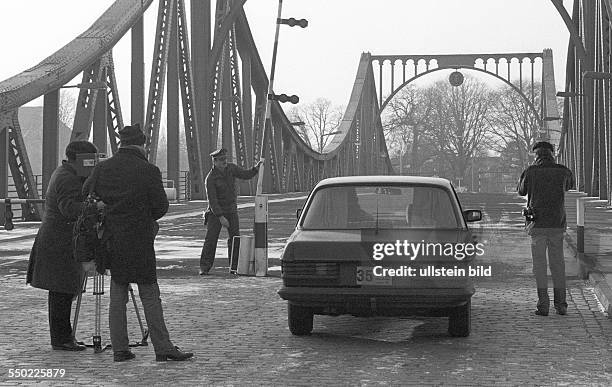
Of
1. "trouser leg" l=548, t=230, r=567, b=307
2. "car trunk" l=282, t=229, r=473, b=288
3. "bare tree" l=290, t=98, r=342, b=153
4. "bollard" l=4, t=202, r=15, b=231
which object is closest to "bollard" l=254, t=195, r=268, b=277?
"trouser leg" l=548, t=230, r=567, b=307

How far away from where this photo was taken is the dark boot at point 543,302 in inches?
351

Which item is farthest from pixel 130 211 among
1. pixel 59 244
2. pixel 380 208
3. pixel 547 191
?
pixel 547 191

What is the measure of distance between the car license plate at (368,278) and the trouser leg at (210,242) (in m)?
5.54

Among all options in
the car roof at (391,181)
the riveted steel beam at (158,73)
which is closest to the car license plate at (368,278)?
the car roof at (391,181)

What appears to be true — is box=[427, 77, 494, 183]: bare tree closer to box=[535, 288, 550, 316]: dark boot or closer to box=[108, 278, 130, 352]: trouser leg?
box=[535, 288, 550, 316]: dark boot

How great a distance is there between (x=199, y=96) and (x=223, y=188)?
966 inches

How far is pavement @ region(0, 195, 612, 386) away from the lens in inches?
246

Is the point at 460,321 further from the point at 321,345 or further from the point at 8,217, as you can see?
the point at 8,217

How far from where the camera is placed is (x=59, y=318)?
727 cm

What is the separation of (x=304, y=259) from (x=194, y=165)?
29.3 metres

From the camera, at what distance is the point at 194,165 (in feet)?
120

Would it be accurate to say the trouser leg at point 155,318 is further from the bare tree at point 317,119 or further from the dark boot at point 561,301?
the bare tree at point 317,119

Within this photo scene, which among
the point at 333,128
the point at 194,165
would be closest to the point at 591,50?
the point at 194,165

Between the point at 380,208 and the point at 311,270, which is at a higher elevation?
the point at 380,208
